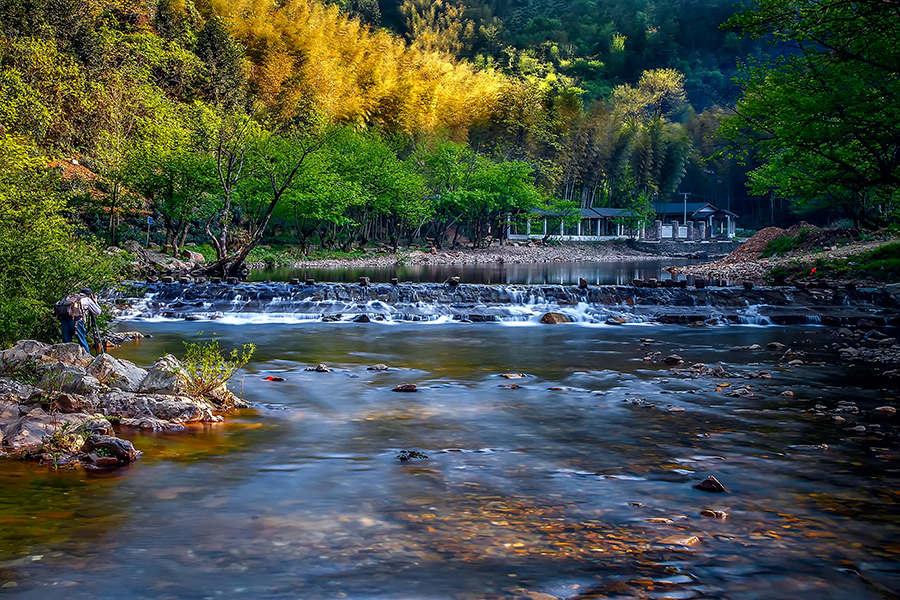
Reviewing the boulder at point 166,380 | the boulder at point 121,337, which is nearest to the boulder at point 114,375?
the boulder at point 166,380

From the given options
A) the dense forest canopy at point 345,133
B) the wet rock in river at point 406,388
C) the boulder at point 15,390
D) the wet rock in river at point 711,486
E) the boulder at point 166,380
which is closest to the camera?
the wet rock in river at point 711,486

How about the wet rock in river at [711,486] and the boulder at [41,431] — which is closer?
the wet rock in river at [711,486]

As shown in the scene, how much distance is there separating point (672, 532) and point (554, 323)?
51.4 feet

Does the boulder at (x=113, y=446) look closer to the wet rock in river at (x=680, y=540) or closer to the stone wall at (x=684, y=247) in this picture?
the wet rock in river at (x=680, y=540)

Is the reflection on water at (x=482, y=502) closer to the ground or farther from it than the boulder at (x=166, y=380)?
closer to the ground

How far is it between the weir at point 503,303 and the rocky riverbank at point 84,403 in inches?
450

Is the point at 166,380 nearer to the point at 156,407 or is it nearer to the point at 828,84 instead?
the point at 156,407

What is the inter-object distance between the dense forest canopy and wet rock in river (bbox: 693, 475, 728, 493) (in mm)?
8721

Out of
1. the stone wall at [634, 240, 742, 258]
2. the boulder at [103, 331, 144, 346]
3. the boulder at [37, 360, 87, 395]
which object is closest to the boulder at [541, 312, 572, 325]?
the boulder at [103, 331, 144, 346]

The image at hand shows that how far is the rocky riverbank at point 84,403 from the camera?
284 inches

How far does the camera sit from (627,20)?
13038 cm

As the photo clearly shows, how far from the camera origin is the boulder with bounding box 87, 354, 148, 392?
9297 mm

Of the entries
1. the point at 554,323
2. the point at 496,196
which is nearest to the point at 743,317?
the point at 554,323

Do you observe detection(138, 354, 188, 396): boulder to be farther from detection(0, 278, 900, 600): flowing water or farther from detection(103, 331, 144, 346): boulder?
detection(103, 331, 144, 346): boulder
